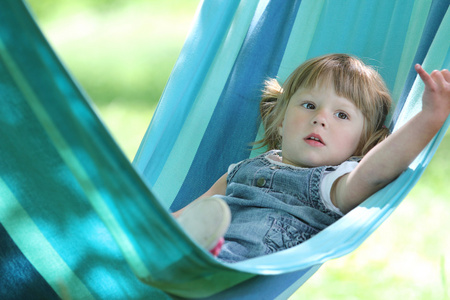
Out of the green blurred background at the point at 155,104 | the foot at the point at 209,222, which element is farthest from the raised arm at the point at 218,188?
the green blurred background at the point at 155,104

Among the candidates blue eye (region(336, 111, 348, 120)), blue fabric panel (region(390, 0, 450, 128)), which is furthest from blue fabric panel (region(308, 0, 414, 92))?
blue eye (region(336, 111, 348, 120))

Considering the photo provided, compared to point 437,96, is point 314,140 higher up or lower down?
lower down

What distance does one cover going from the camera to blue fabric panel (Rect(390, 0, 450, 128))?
5.68 ft

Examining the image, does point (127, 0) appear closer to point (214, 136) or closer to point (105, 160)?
point (214, 136)

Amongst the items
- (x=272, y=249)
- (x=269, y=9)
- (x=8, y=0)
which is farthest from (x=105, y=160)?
(x=269, y=9)

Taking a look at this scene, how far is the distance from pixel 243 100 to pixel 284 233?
1.95ft

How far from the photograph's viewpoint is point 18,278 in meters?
1.28

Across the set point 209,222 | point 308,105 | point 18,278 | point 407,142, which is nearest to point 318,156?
point 308,105

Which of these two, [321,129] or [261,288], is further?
[321,129]

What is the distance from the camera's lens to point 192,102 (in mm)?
1895

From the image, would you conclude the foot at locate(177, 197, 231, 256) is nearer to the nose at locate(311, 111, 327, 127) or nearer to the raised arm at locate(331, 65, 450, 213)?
the raised arm at locate(331, 65, 450, 213)

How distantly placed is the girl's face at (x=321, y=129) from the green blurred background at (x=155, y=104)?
33.8 inches

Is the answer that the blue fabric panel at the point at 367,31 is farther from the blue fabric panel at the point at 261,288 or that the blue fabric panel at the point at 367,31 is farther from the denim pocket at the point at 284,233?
the blue fabric panel at the point at 261,288

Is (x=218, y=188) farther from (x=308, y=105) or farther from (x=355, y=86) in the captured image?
(x=355, y=86)
